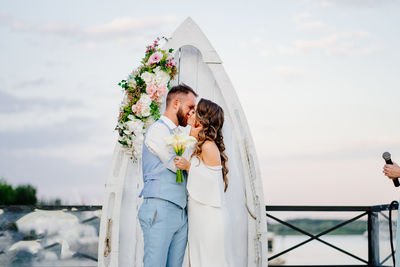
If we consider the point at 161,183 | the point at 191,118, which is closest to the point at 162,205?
the point at 161,183

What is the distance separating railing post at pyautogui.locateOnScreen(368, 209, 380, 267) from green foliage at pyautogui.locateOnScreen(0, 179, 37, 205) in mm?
12366

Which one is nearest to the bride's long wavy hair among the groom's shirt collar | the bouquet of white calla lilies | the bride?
the bride

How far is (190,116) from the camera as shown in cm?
401

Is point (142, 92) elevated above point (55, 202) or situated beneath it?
elevated above

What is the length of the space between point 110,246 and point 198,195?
1.70 metres

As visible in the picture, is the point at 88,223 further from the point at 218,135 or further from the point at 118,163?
the point at 218,135

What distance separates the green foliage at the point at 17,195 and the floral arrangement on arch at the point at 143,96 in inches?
490

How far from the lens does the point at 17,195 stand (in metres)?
17.9

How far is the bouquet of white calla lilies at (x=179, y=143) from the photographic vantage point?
3609 mm

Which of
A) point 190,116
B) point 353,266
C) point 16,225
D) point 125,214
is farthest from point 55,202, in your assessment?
point 353,266

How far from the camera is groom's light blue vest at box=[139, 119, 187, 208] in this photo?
364 centimetres

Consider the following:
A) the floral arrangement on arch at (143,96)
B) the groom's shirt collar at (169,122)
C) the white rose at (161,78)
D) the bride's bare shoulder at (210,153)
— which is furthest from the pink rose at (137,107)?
the bride's bare shoulder at (210,153)

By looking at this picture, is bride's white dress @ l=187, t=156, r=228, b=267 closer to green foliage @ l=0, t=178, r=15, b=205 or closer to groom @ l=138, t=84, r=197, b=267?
groom @ l=138, t=84, r=197, b=267

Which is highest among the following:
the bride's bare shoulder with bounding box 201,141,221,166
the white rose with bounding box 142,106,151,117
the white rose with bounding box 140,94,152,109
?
the white rose with bounding box 140,94,152,109
